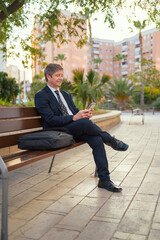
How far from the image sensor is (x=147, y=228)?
234 cm

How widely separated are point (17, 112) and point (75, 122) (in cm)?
71

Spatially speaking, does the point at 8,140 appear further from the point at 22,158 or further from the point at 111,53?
the point at 111,53

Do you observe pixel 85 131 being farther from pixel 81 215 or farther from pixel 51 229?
pixel 51 229

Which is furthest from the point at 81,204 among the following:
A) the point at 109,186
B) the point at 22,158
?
the point at 22,158

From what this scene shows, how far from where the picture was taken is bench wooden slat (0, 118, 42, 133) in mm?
3186

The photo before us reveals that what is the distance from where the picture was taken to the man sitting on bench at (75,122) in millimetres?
3402

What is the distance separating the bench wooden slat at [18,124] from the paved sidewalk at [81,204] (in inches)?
28.2

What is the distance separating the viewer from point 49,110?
3662mm

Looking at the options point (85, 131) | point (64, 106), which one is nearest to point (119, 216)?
point (85, 131)

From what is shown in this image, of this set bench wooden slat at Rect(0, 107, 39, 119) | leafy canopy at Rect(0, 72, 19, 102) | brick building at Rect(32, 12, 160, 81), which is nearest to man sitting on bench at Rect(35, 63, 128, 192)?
bench wooden slat at Rect(0, 107, 39, 119)

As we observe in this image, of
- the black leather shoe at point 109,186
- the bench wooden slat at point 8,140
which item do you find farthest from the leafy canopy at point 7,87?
the black leather shoe at point 109,186

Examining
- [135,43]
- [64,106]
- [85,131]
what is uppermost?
[135,43]

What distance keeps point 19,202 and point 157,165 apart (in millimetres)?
2619

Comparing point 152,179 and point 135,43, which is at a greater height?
point 135,43
